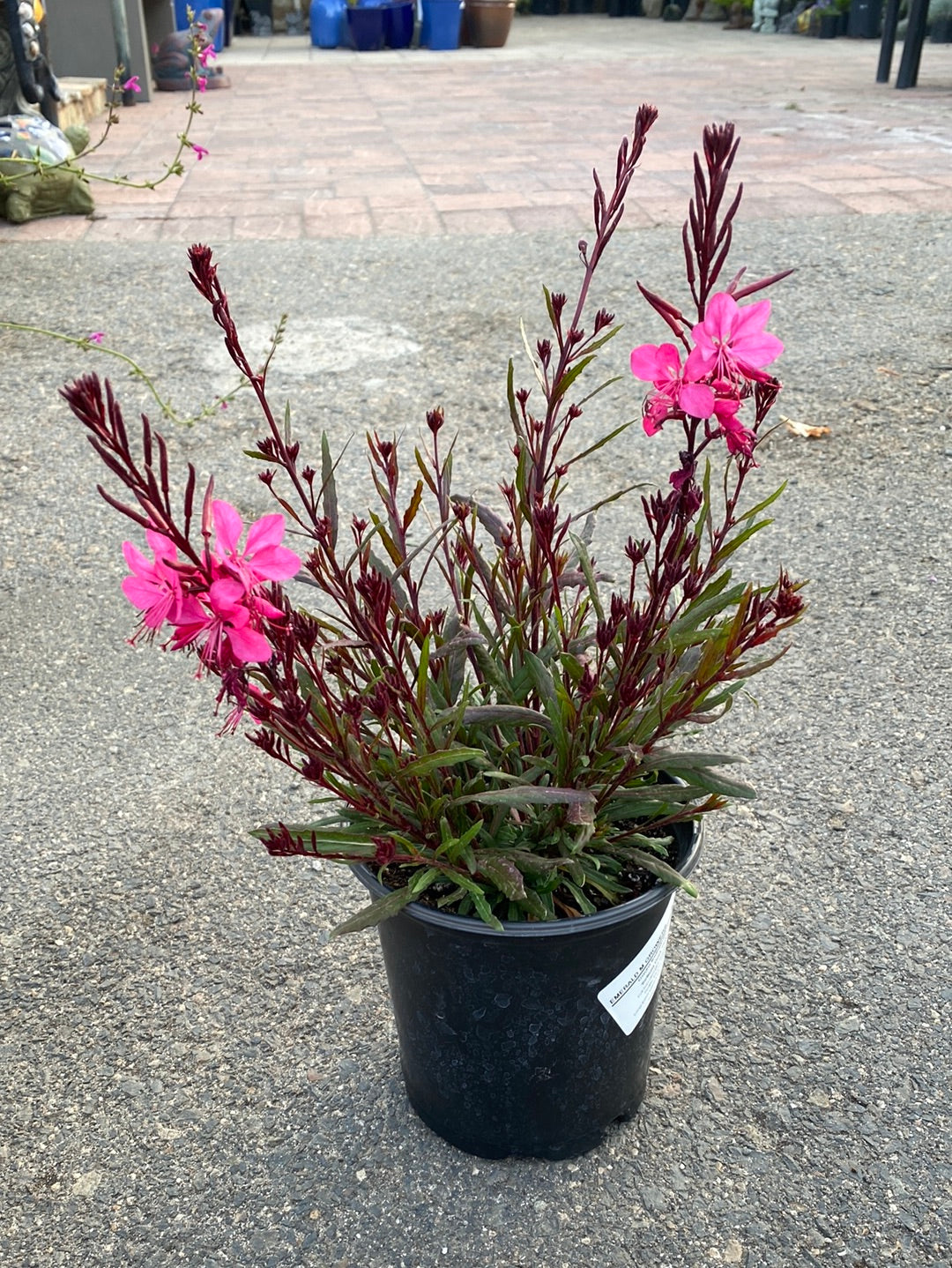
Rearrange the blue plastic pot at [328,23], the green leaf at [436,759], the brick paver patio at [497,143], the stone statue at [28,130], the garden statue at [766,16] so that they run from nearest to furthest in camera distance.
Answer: the green leaf at [436,759], the stone statue at [28,130], the brick paver patio at [497,143], the blue plastic pot at [328,23], the garden statue at [766,16]

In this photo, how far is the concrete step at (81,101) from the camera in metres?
8.63

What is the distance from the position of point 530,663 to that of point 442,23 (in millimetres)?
16138

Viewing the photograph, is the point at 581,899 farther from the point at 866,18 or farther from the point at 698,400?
the point at 866,18

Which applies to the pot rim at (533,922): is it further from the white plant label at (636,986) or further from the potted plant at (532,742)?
the white plant label at (636,986)

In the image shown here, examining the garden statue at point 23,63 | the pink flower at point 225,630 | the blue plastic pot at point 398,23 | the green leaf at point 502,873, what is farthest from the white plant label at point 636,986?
the blue plastic pot at point 398,23

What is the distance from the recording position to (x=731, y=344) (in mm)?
1280

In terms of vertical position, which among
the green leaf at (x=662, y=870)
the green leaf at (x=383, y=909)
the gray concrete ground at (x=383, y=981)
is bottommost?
the gray concrete ground at (x=383, y=981)

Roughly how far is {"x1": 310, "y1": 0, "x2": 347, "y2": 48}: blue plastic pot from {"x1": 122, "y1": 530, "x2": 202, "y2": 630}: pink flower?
16834 millimetres

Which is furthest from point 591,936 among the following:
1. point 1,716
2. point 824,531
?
point 824,531

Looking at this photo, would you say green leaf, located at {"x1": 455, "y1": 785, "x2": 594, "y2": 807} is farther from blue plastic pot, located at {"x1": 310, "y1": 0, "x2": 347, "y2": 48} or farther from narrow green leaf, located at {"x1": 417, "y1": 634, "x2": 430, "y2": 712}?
blue plastic pot, located at {"x1": 310, "y1": 0, "x2": 347, "y2": 48}

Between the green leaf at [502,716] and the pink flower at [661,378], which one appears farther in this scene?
the green leaf at [502,716]

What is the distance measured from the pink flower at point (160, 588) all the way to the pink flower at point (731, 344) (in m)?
0.57

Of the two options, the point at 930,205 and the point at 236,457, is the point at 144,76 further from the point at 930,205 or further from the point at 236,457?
the point at 236,457

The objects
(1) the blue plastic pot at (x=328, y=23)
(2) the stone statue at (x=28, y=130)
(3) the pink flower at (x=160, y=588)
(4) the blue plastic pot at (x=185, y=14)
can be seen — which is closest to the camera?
(3) the pink flower at (x=160, y=588)
